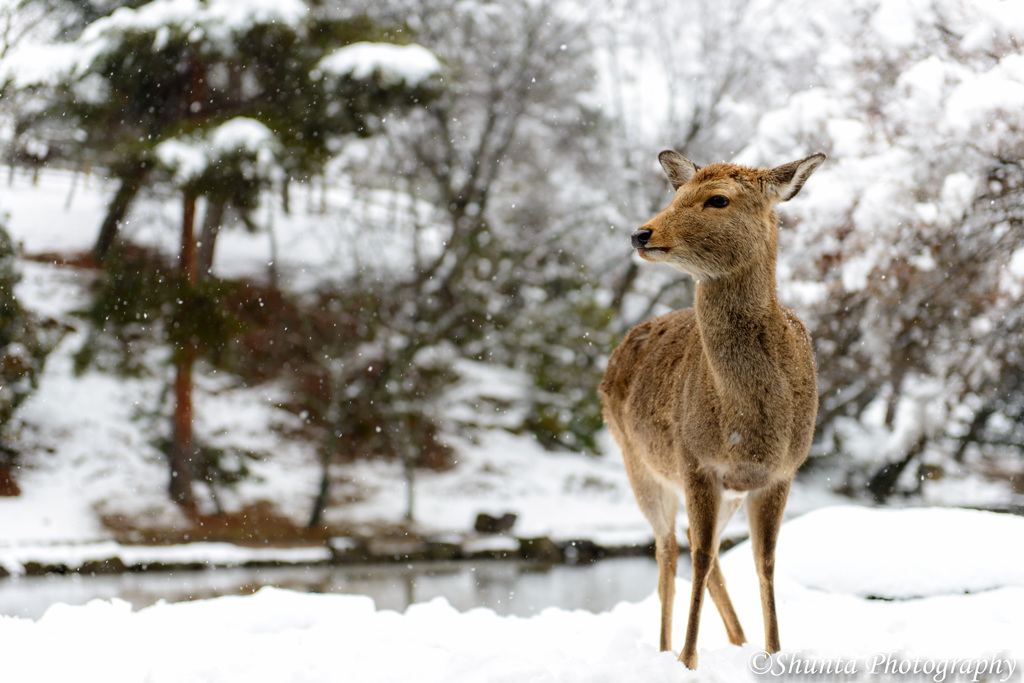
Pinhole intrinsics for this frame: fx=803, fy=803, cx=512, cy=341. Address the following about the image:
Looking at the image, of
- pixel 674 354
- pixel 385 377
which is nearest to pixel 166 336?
pixel 385 377

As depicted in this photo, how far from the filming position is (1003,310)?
20.2ft

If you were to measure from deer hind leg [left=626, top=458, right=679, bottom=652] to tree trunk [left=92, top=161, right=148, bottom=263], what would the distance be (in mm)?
8082

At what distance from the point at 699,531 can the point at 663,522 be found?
50cm

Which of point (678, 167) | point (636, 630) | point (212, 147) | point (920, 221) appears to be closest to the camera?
point (678, 167)

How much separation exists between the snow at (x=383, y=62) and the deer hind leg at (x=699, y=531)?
7.84m

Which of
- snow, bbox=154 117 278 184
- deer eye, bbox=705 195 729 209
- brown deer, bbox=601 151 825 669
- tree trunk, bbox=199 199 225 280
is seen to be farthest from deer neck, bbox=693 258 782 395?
tree trunk, bbox=199 199 225 280

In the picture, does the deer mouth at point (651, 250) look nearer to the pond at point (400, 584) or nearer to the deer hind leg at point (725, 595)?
the deer hind leg at point (725, 595)

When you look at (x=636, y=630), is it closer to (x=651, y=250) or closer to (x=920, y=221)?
(x=651, y=250)

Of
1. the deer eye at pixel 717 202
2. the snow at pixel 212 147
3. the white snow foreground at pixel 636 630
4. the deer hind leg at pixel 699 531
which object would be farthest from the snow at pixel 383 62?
the deer hind leg at pixel 699 531

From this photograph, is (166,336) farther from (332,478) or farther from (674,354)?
(674,354)

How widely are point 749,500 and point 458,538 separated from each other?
21.4 feet

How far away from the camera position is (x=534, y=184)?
1213 cm

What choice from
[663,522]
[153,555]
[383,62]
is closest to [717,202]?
[663,522]

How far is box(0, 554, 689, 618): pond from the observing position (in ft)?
21.5
